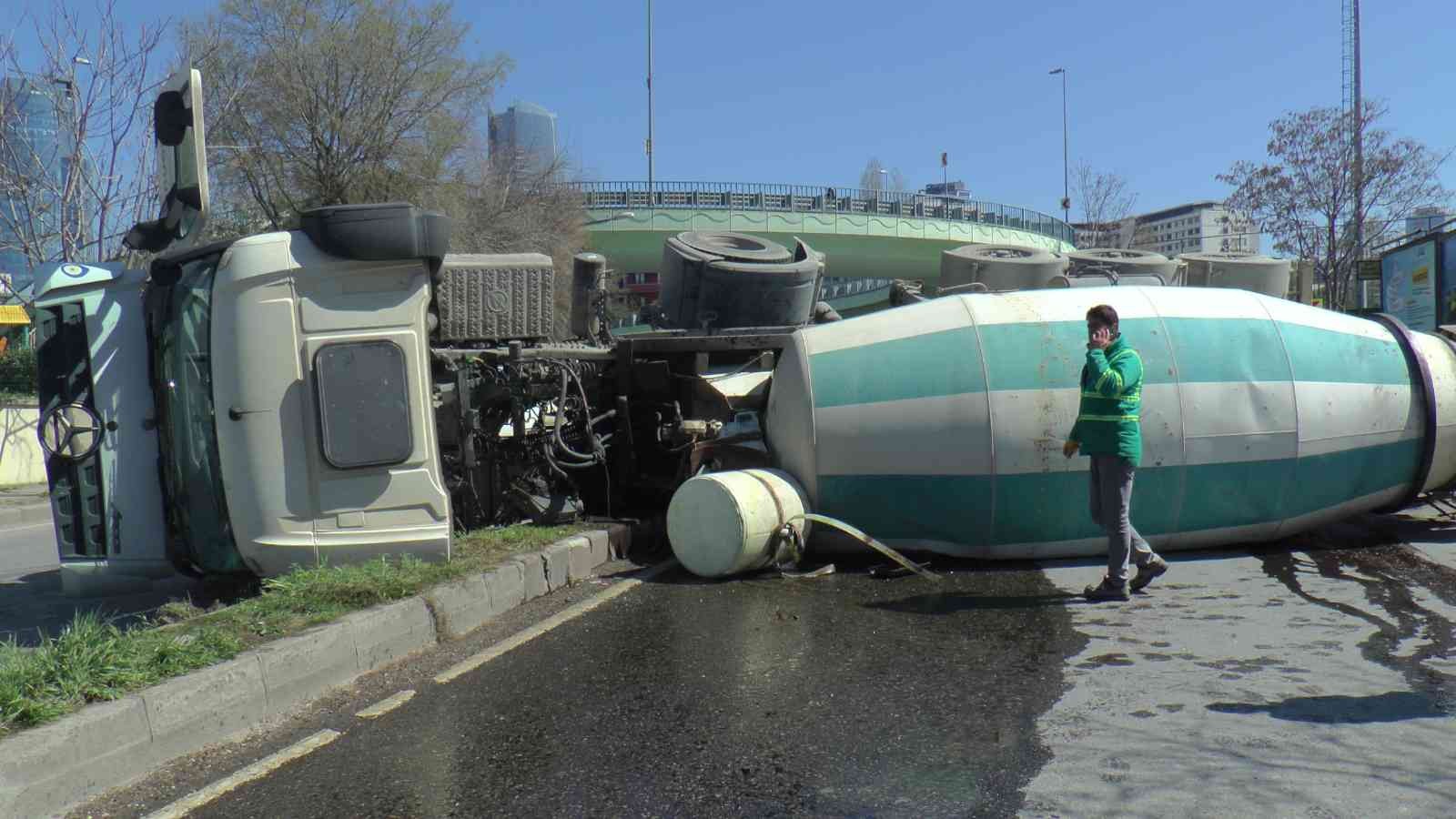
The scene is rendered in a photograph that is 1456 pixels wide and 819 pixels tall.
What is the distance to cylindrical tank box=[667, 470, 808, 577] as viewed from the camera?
7.13 metres

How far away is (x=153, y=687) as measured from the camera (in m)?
4.29

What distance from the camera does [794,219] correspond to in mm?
41344

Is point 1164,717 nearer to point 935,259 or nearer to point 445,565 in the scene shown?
point 445,565

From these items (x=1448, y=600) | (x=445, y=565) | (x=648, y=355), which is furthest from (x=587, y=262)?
(x=1448, y=600)

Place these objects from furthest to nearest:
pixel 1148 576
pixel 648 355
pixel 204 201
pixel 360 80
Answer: pixel 360 80 < pixel 648 355 < pixel 1148 576 < pixel 204 201

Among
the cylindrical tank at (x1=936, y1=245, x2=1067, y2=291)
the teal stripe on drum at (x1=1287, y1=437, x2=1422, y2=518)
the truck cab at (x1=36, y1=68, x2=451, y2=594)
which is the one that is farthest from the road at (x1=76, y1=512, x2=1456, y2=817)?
the cylindrical tank at (x1=936, y1=245, x2=1067, y2=291)

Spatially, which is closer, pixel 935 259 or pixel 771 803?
pixel 771 803

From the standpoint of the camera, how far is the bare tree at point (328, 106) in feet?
85.0

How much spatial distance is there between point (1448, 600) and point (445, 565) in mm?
5488

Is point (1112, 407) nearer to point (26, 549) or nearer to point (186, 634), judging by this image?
point (186, 634)

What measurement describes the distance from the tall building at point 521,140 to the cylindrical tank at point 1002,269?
2332cm

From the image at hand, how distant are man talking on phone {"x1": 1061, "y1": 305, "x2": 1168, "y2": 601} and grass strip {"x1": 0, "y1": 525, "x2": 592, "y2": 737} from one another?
11.5 feet

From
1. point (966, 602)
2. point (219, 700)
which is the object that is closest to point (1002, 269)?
point (966, 602)

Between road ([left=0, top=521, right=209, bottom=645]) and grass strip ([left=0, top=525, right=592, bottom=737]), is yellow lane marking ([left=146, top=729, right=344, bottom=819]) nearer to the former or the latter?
grass strip ([left=0, top=525, right=592, bottom=737])
